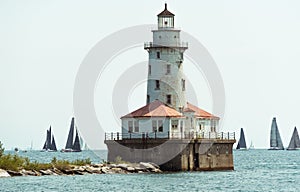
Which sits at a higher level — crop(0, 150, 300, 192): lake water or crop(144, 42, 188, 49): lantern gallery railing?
crop(144, 42, 188, 49): lantern gallery railing

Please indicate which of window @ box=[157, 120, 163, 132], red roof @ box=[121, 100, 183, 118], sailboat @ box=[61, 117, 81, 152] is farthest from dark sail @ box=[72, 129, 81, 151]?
window @ box=[157, 120, 163, 132]

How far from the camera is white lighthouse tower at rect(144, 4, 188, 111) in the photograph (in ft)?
258

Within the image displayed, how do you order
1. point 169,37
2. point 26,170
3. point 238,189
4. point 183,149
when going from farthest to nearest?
point 169,37
point 183,149
point 26,170
point 238,189

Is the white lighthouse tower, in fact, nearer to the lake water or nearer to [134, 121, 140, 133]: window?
[134, 121, 140, 133]: window

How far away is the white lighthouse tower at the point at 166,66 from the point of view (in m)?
78.6

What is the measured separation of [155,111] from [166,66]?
5.26 metres

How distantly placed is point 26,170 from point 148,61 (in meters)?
17.6

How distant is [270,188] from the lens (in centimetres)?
6156

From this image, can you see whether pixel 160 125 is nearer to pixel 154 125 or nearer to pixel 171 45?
pixel 154 125

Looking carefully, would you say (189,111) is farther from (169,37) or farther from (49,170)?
(49,170)

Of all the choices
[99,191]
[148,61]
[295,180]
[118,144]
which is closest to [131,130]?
[118,144]

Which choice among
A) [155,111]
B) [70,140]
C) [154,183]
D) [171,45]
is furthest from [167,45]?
[70,140]

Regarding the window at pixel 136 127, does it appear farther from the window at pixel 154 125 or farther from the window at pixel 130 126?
the window at pixel 154 125

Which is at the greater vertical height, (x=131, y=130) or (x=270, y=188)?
(x=131, y=130)
